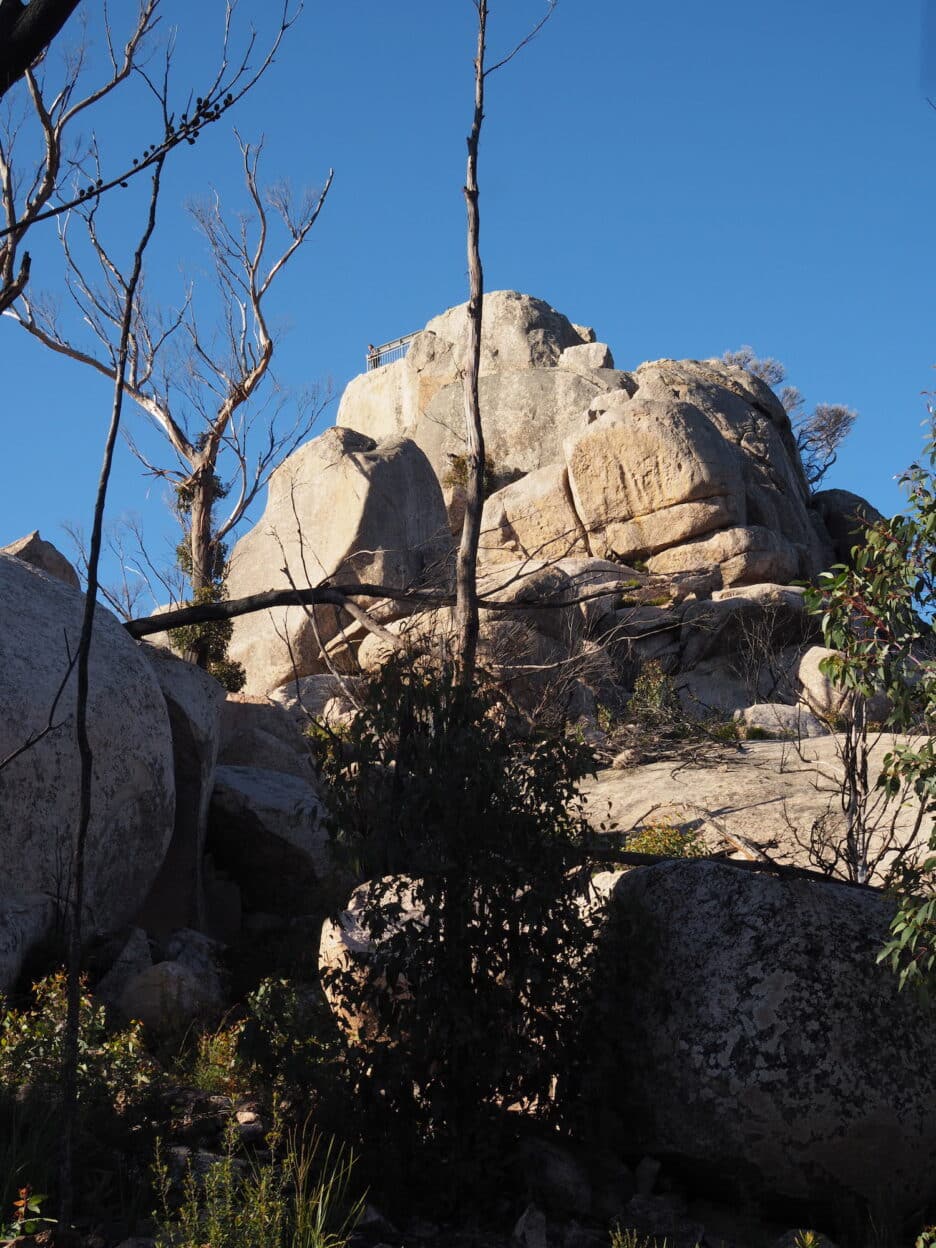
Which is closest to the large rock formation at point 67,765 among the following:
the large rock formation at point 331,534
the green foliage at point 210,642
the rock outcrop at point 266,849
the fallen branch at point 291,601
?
the rock outcrop at point 266,849

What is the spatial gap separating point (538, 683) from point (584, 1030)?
1496 centimetres

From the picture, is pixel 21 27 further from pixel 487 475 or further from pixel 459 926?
pixel 487 475

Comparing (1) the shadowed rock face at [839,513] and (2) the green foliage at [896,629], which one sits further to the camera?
(1) the shadowed rock face at [839,513]

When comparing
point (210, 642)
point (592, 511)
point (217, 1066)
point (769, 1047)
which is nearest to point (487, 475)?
point (592, 511)

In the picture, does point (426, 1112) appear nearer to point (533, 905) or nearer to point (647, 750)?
point (533, 905)

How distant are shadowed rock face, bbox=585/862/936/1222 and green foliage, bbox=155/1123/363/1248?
153 centimetres

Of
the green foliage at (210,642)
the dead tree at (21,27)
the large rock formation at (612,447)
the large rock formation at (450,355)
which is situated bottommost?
the dead tree at (21,27)

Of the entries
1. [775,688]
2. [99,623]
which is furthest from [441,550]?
[99,623]

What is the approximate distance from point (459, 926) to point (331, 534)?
66.6 feet

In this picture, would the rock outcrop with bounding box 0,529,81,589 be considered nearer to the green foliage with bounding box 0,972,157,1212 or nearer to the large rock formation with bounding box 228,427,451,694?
the green foliage with bounding box 0,972,157,1212

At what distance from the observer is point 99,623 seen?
10.5 meters

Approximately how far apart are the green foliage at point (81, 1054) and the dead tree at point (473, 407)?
6.00 metres

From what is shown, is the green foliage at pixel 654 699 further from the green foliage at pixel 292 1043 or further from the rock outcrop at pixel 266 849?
the green foliage at pixel 292 1043

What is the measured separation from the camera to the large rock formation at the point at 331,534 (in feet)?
83.3
